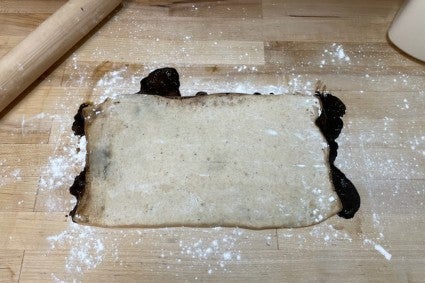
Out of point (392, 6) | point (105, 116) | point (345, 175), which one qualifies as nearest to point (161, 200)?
point (105, 116)

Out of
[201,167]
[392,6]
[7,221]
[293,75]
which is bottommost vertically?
[7,221]

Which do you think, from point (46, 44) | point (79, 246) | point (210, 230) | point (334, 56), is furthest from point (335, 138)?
point (46, 44)

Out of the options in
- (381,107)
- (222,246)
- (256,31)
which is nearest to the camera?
(222,246)

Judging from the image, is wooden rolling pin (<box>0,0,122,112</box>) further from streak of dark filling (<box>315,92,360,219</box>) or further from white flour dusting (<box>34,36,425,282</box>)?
streak of dark filling (<box>315,92,360,219</box>)

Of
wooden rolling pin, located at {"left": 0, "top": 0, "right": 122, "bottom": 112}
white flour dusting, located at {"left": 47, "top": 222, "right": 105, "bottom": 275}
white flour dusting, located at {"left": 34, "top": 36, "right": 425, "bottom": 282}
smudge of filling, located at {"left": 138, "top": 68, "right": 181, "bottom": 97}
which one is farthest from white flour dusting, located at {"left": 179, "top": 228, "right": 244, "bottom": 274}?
wooden rolling pin, located at {"left": 0, "top": 0, "right": 122, "bottom": 112}

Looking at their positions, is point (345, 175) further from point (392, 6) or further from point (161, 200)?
point (392, 6)

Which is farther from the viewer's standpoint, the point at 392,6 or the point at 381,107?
the point at 392,6

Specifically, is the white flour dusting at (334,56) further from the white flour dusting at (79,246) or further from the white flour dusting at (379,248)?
the white flour dusting at (79,246)
